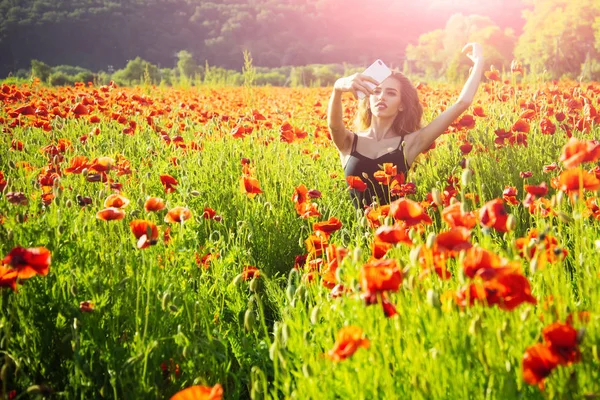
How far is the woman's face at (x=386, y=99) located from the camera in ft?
11.7

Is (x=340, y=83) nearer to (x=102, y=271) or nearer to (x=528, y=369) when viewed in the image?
(x=102, y=271)

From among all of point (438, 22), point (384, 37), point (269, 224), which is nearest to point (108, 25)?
point (384, 37)

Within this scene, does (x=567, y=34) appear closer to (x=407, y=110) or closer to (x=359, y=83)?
(x=407, y=110)

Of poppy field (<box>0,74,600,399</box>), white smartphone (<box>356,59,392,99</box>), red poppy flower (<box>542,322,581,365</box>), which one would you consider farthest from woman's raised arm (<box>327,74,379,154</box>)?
red poppy flower (<box>542,322,581,365</box>)

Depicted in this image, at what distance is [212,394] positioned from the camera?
103 centimetres

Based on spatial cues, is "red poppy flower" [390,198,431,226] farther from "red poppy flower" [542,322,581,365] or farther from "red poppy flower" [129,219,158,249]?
"red poppy flower" [129,219,158,249]

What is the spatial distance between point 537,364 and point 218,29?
7758 centimetres

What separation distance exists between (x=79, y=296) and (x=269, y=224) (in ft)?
4.50

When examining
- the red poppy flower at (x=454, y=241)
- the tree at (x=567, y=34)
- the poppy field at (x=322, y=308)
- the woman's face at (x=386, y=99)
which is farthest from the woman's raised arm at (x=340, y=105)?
the tree at (x=567, y=34)

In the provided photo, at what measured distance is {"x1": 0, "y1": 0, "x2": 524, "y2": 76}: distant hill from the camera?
5578 cm

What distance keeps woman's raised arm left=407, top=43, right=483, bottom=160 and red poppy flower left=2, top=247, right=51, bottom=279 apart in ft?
8.54

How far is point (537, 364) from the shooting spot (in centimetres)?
109

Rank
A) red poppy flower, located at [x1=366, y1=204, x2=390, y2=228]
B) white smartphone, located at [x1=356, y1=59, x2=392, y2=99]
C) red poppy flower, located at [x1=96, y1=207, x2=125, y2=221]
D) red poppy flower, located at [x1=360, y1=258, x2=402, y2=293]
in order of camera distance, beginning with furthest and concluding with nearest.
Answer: white smartphone, located at [x1=356, y1=59, x2=392, y2=99]
red poppy flower, located at [x1=366, y1=204, x2=390, y2=228]
red poppy flower, located at [x1=96, y1=207, x2=125, y2=221]
red poppy flower, located at [x1=360, y1=258, x2=402, y2=293]

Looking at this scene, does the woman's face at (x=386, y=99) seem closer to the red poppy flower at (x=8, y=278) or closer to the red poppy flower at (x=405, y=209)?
the red poppy flower at (x=405, y=209)
